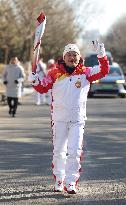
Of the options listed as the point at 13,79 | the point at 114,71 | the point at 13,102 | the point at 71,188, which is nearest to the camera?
the point at 71,188

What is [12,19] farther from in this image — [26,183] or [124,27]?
[124,27]

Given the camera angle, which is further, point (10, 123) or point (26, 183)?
point (10, 123)

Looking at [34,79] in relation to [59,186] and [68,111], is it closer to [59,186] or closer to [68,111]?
[68,111]

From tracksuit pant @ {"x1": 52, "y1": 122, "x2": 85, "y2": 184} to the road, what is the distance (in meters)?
0.25

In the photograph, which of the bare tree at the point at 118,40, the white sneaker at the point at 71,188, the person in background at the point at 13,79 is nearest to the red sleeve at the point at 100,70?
the white sneaker at the point at 71,188

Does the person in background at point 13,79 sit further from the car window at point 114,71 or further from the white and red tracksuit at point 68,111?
the white and red tracksuit at point 68,111

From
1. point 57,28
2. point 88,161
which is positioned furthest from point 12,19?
point 88,161

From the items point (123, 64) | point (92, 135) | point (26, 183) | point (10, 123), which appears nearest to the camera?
point (26, 183)

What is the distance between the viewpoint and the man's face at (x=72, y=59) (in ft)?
29.8

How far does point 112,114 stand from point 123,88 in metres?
10.5

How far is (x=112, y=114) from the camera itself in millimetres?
23234

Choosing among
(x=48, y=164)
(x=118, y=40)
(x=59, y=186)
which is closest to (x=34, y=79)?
(x=59, y=186)

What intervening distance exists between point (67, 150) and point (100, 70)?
110 centimetres

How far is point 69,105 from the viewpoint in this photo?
9055 millimetres
